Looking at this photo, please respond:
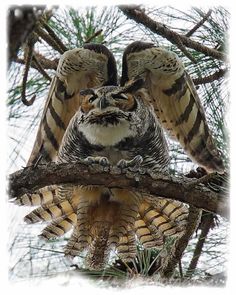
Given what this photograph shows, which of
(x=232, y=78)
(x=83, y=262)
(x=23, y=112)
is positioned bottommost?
(x=83, y=262)

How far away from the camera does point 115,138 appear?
159cm

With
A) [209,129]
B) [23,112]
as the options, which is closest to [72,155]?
[23,112]

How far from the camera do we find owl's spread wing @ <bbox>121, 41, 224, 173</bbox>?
1661mm

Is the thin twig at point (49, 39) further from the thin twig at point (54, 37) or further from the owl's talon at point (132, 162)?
the owl's talon at point (132, 162)

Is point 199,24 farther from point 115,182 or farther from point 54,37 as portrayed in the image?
point 115,182

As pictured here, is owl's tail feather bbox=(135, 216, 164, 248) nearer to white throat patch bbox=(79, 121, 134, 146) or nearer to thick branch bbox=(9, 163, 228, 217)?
white throat patch bbox=(79, 121, 134, 146)

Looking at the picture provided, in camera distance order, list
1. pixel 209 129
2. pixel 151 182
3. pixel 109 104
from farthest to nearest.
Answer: pixel 209 129, pixel 109 104, pixel 151 182

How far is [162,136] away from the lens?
5.56 ft

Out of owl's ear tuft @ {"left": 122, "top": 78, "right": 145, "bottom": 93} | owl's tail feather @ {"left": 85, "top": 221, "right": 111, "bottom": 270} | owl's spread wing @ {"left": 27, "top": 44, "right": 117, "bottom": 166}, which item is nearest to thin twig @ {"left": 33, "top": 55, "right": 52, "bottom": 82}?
owl's spread wing @ {"left": 27, "top": 44, "right": 117, "bottom": 166}

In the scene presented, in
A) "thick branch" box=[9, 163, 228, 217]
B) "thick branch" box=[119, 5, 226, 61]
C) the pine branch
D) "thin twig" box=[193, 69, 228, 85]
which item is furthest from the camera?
"thin twig" box=[193, 69, 228, 85]

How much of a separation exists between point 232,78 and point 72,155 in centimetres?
50

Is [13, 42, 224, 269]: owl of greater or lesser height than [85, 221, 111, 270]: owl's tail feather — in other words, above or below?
above

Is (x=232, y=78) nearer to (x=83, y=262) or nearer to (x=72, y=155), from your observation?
(x=72, y=155)

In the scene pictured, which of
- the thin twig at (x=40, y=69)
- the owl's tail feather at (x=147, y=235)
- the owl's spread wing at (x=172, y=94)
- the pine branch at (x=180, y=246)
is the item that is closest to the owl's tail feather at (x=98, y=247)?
the owl's tail feather at (x=147, y=235)
